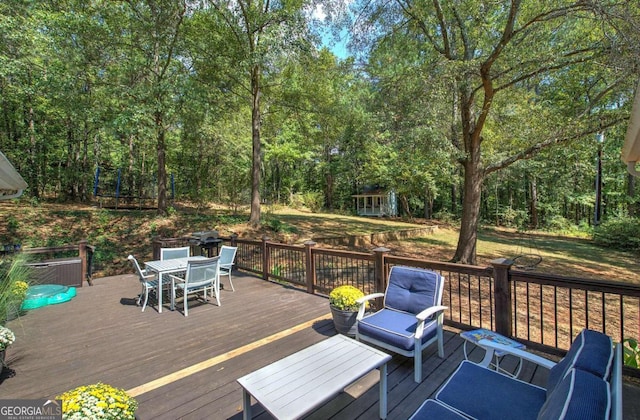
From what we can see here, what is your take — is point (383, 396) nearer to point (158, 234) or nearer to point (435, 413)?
point (435, 413)

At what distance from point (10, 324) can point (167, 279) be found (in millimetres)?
1884

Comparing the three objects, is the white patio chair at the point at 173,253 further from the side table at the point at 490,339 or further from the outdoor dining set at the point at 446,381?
the side table at the point at 490,339

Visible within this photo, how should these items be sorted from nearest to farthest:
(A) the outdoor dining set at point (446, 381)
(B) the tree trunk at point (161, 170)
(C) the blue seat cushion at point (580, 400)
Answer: (C) the blue seat cushion at point (580, 400)
(A) the outdoor dining set at point (446, 381)
(B) the tree trunk at point (161, 170)

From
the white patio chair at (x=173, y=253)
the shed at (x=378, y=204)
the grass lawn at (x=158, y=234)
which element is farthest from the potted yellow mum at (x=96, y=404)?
the shed at (x=378, y=204)

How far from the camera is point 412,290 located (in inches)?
128

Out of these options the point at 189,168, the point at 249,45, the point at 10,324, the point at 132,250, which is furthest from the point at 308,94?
the point at 10,324

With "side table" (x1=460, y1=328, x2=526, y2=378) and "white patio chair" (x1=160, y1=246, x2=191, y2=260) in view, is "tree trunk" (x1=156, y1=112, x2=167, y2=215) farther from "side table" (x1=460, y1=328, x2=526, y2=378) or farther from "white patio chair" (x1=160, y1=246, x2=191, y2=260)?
"side table" (x1=460, y1=328, x2=526, y2=378)

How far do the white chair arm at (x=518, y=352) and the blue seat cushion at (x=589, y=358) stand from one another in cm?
41

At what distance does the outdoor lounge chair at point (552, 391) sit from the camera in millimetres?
1047

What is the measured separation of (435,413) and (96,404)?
5.91ft

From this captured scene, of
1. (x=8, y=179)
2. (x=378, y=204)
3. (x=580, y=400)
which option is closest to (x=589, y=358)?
(x=580, y=400)

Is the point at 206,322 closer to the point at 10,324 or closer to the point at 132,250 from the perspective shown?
the point at 10,324

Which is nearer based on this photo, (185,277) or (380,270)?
(380,270)

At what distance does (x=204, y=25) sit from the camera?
965 centimetres
